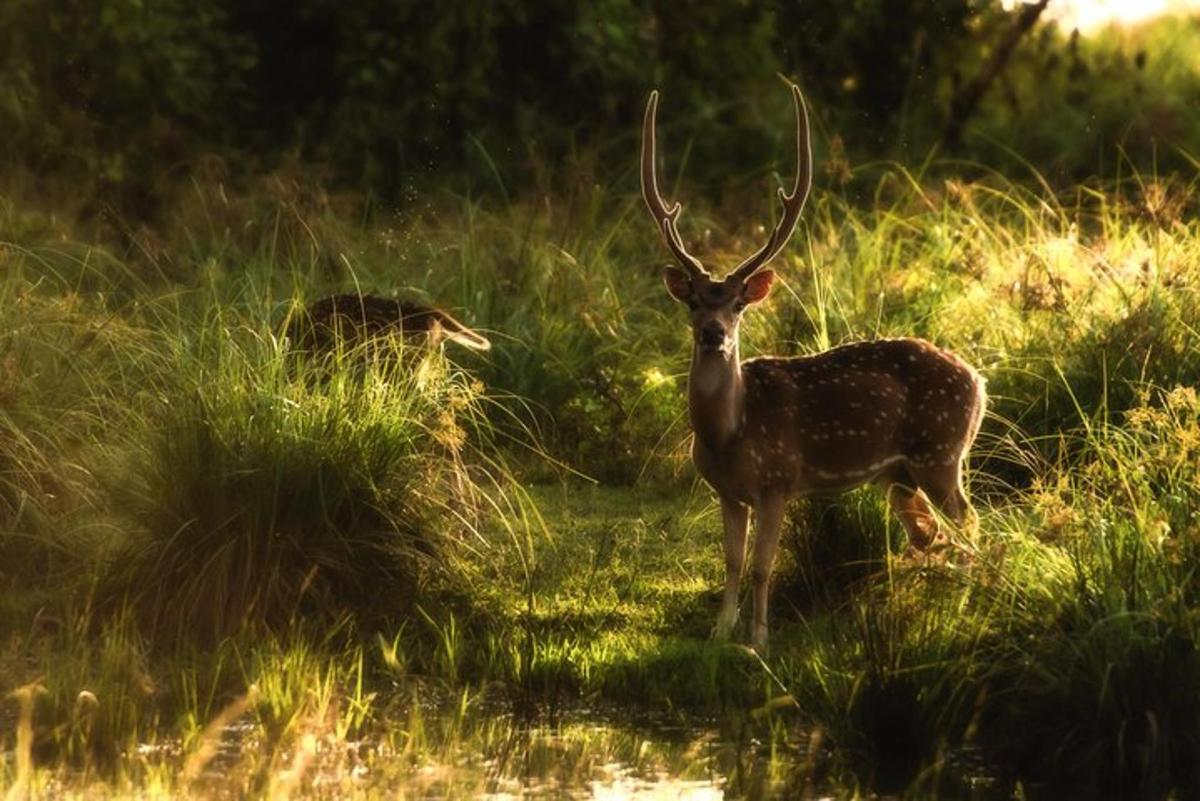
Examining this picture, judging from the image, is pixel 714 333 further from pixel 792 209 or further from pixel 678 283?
pixel 792 209

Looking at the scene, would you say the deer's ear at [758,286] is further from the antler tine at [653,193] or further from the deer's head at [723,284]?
the antler tine at [653,193]

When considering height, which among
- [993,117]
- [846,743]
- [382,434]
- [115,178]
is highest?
[993,117]

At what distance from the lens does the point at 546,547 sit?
34.3 ft

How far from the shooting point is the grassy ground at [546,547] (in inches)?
297

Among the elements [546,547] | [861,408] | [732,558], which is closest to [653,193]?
[861,408]

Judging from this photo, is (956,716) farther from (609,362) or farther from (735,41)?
(735,41)

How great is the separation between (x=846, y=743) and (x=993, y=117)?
41.4 feet

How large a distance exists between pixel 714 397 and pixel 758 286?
41 cm

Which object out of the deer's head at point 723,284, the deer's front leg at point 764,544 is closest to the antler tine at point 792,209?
the deer's head at point 723,284

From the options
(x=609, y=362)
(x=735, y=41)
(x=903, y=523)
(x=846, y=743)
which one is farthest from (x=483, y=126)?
(x=846, y=743)

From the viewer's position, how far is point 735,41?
18375 millimetres

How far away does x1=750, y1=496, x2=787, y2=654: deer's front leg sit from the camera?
9.02 metres

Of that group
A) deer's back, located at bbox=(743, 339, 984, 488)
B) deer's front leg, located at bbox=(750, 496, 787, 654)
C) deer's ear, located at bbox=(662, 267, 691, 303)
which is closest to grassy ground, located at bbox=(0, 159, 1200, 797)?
deer's front leg, located at bbox=(750, 496, 787, 654)

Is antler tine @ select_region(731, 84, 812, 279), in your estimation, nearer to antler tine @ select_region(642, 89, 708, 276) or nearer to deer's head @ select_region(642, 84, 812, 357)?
deer's head @ select_region(642, 84, 812, 357)
